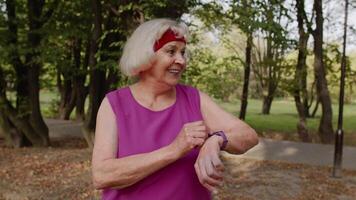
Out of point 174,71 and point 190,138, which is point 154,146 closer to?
point 190,138

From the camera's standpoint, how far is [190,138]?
5.24 ft

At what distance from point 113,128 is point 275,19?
699cm

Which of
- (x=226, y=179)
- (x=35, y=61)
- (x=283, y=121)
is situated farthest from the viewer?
(x=283, y=121)

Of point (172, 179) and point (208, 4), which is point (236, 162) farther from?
point (172, 179)

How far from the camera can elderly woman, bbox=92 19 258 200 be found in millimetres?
1644

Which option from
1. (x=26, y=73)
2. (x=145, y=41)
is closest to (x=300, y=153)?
(x=26, y=73)

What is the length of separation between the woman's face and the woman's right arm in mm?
229

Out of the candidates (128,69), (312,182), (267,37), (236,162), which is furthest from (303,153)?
(128,69)

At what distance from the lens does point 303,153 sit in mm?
12281

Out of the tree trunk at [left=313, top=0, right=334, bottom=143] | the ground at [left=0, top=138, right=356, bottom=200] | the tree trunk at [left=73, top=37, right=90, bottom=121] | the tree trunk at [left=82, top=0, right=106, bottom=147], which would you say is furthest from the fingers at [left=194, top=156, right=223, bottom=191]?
the tree trunk at [left=313, top=0, right=334, bottom=143]

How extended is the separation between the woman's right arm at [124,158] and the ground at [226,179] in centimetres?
533

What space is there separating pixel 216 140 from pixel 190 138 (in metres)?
0.13

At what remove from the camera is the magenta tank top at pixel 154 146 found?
5.73 ft

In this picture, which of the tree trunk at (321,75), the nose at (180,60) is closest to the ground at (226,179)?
the tree trunk at (321,75)
